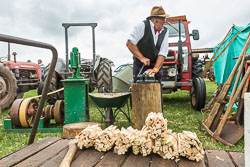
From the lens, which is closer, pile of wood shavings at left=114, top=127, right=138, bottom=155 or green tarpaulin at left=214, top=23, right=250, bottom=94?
pile of wood shavings at left=114, top=127, right=138, bottom=155

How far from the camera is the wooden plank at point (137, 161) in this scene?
1309 millimetres

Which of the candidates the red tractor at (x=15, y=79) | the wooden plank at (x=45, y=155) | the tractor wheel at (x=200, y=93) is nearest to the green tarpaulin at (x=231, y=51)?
the tractor wheel at (x=200, y=93)

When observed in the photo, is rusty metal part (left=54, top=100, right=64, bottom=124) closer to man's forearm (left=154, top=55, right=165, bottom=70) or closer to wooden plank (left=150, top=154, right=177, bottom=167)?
man's forearm (left=154, top=55, right=165, bottom=70)

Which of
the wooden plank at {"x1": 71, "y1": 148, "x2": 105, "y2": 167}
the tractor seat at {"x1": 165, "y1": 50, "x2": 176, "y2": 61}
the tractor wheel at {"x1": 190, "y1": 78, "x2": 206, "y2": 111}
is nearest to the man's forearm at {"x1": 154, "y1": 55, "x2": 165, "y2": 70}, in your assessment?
the wooden plank at {"x1": 71, "y1": 148, "x2": 105, "y2": 167}

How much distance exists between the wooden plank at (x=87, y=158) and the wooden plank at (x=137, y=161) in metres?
0.20

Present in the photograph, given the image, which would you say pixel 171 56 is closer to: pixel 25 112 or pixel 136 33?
pixel 136 33

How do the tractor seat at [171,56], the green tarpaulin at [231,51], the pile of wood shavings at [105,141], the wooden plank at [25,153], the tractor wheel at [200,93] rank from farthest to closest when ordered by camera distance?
the tractor seat at [171,56], the green tarpaulin at [231,51], the tractor wheel at [200,93], the pile of wood shavings at [105,141], the wooden plank at [25,153]

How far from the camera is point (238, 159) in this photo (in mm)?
1397

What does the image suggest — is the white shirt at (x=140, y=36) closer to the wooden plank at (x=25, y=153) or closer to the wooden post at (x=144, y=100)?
the wooden post at (x=144, y=100)

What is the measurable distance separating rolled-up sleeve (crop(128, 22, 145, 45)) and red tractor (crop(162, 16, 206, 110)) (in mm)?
2579

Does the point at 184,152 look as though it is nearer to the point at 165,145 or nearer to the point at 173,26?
the point at 165,145

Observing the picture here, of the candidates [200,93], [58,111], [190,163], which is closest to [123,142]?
[190,163]

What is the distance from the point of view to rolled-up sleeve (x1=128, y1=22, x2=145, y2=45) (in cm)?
296

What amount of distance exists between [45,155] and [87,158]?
331mm
